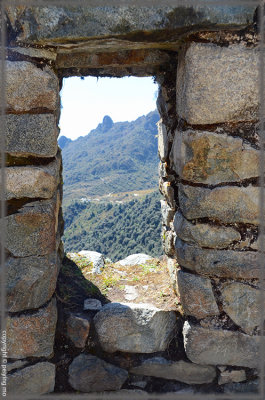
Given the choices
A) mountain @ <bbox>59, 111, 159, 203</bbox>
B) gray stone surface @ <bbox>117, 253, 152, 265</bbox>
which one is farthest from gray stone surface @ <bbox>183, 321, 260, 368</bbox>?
mountain @ <bbox>59, 111, 159, 203</bbox>

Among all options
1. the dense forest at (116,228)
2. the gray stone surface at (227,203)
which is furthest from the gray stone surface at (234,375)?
the dense forest at (116,228)

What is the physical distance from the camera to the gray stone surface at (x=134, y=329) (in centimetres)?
191

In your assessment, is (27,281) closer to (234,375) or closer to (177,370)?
(177,370)

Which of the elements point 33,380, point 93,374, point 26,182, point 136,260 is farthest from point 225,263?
point 136,260

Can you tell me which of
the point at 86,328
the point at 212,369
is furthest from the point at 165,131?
the point at 212,369

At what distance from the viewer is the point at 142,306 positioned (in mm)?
1975

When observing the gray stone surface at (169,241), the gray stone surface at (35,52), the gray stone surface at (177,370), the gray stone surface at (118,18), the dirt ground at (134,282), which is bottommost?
the gray stone surface at (177,370)

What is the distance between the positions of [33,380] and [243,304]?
46.5 inches

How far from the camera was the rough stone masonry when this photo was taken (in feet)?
5.13

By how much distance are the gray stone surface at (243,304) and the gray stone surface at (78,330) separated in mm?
767

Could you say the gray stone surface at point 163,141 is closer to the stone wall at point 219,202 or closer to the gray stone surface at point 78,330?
the stone wall at point 219,202

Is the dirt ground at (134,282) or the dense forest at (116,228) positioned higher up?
the dirt ground at (134,282)

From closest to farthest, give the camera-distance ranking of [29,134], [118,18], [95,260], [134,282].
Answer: [118,18]
[29,134]
[134,282]
[95,260]

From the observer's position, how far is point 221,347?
1.79 meters
